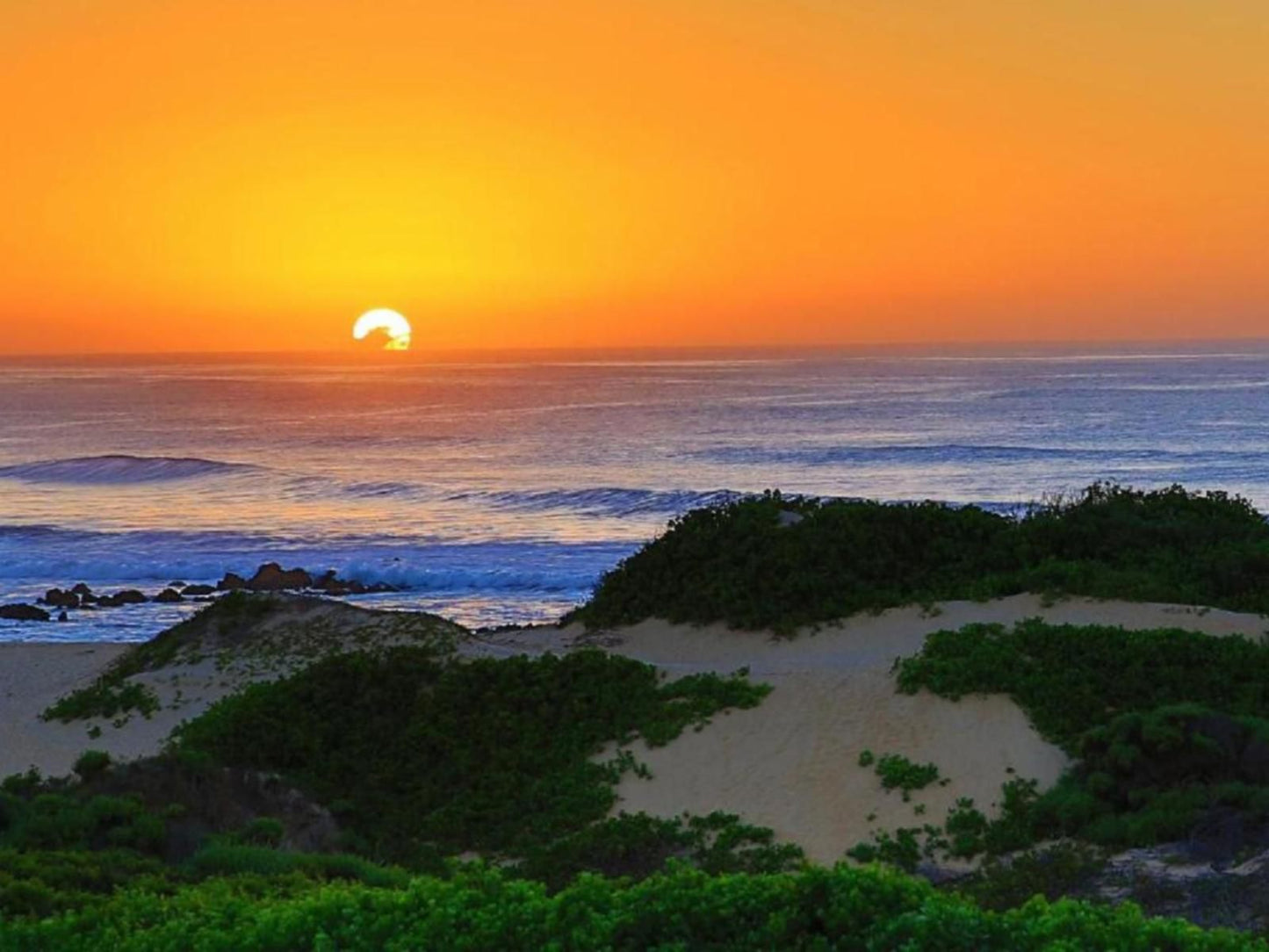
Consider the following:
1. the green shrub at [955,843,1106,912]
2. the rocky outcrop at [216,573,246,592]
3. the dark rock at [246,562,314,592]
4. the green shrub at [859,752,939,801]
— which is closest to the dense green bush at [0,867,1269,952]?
the green shrub at [955,843,1106,912]

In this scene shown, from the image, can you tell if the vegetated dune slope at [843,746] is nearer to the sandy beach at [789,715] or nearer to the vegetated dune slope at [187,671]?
the sandy beach at [789,715]

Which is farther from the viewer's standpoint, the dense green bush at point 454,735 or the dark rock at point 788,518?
the dark rock at point 788,518

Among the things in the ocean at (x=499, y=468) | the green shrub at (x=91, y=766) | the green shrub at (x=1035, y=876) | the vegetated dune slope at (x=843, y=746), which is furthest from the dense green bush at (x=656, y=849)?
the ocean at (x=499, y=468)

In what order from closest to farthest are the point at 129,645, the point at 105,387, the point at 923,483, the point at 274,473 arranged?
the point at 129,645 → the point at 923,483 → the point at 274,473 → the point at 105,387

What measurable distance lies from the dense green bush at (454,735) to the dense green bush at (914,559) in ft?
11.2

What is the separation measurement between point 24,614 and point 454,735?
18536mm

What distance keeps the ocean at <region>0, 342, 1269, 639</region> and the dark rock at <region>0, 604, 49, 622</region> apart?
73 centimetres

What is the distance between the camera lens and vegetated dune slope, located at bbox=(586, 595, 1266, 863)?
1437cm

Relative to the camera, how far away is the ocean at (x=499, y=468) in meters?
39.0

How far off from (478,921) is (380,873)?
11.7 ft

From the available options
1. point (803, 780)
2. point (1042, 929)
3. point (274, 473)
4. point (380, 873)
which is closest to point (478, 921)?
point (1042, 929)

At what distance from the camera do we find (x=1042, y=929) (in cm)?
688

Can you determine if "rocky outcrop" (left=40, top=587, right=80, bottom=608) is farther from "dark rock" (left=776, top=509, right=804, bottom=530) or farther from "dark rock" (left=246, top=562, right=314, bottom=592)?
"dark rock" (left=776, top=509, right=804, bottom=530)

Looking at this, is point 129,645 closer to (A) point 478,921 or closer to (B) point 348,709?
(B) point 348,709
